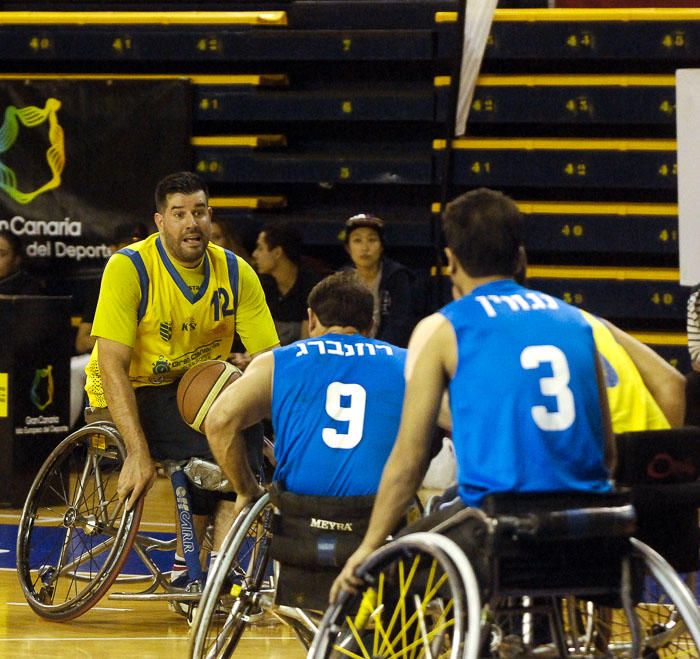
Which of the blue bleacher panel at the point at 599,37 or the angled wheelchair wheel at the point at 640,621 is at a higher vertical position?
the blue bleacher panel at the point at 599,37

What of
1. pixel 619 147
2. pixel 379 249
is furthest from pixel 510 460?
pixel 619 147

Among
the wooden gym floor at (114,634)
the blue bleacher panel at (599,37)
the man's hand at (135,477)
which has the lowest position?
the wooden gym floor at (114,634)

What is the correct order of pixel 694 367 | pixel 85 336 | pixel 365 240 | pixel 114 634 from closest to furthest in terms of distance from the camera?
1. pixel 114 634
2. pixel 694 367
3. pixel 365 240
4. pixel 85 336

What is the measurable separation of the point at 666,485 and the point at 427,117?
6295mm

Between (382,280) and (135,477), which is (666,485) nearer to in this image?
(135,477)

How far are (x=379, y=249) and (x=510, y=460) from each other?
5449mm

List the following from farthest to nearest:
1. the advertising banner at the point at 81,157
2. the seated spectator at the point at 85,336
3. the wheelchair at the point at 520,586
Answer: the advertising banner at the point at 81,157, the seated spectator at the point at 85,336, the wheelchair at the point at 520,586

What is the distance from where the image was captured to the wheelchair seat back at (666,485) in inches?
145

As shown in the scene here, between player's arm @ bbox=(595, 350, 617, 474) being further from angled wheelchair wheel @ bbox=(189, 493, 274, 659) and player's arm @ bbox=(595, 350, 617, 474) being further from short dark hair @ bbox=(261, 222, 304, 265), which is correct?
short dark hair @ bbox=(261, 222, 304, 265)

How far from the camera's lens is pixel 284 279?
346 inches

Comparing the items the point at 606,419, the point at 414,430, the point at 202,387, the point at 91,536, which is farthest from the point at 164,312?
the point at 606,419

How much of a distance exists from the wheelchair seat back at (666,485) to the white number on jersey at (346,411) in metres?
0.72


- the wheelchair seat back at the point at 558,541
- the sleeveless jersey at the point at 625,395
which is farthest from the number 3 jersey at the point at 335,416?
the wheelchair seat back at the point at 558,541

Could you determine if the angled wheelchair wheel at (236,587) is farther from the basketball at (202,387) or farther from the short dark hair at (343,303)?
the basketball at (202,387)
